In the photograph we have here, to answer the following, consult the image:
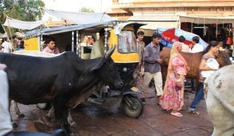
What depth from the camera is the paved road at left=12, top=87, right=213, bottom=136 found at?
19.7ft

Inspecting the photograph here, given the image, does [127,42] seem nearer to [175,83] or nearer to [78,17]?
[175,83]

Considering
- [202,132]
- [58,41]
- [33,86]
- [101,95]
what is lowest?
[202,132]

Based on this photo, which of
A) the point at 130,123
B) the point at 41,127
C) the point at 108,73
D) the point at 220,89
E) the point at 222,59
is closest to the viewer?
the point at 220,89

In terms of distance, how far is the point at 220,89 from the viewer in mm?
3770

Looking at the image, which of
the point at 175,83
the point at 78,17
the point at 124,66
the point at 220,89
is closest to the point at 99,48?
the point at 124,66

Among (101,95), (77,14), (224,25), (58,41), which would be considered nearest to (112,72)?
(101,95)

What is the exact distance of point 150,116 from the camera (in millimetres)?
7074

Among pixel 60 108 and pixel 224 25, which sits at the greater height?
pixel 224 25

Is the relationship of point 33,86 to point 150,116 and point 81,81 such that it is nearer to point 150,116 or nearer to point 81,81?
point 81,81

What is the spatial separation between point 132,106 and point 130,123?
437 millimetres

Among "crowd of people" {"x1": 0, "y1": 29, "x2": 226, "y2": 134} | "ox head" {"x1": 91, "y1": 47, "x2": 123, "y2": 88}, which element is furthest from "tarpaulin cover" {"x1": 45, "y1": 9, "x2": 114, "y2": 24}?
"ox head" {"x1": 91, "y1": 47, "x2": 123, "y2": 88}

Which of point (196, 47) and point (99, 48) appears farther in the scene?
point (196, 47)

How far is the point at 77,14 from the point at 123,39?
2660 mm

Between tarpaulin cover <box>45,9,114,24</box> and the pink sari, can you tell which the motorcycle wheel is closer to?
the pink sari
